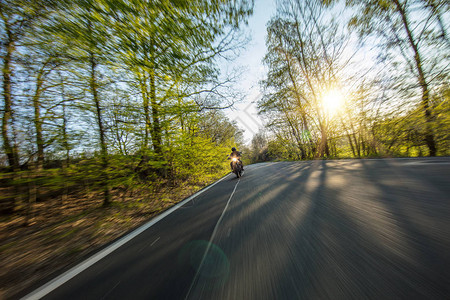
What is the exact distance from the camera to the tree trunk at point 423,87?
4984mm

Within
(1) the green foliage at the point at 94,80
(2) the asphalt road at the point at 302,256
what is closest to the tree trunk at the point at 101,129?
(1) the green foliage at the point at 94,80

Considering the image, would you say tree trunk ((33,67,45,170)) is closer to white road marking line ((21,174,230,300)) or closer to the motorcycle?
white road marking line ((21,174,230,300))

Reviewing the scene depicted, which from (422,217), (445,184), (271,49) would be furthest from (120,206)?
(271,49)

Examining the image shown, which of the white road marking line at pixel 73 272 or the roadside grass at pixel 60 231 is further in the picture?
the roadside grass at pixel 60 231

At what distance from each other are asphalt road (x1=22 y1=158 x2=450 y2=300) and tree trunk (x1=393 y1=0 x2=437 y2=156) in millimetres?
4566

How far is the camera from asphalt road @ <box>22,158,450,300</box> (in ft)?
3.13

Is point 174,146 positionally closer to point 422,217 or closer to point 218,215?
point 218,215

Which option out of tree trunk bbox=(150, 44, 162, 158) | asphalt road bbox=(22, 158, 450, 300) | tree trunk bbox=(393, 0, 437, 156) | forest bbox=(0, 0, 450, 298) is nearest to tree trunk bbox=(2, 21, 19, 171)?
forest bbox=(0, 0, 450, 298)

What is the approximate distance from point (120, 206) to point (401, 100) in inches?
394

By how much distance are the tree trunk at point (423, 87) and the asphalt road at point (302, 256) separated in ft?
15.0

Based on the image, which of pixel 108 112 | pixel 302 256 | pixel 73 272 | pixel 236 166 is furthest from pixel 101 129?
pixel 236 166

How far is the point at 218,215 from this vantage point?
8.89ft

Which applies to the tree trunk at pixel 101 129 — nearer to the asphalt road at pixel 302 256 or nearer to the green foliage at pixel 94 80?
the green foliage at pixel 94 80

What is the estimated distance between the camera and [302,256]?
1.28 meters
